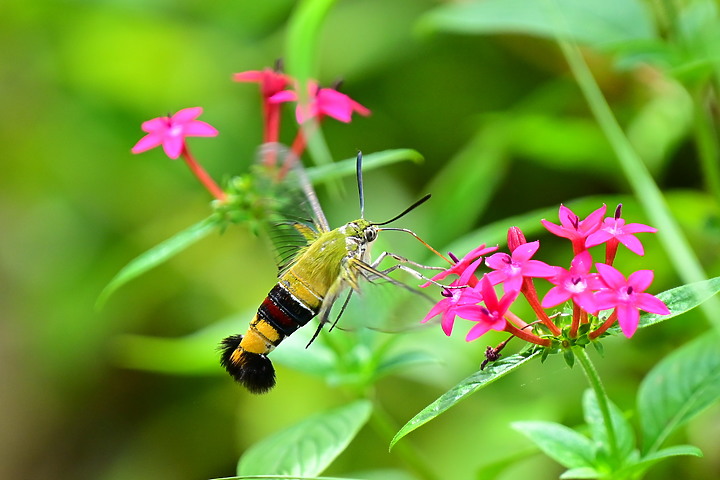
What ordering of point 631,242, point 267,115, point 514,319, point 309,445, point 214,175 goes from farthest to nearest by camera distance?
point 214,175 → point 267,115 → point 309,445 → point 514,319 → point 631,242

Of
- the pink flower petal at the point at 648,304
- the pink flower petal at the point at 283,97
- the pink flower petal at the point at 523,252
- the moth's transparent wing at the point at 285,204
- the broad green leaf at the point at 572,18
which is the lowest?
the pink flower petal at the point at 648,304

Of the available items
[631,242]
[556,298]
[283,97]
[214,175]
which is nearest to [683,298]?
[631,242]

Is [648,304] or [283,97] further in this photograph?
[283,97]

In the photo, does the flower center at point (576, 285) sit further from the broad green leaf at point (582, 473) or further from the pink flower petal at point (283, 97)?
the pink flower petal at point (283, 97)

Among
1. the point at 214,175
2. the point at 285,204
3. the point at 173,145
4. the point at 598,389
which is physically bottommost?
the point at 598,389

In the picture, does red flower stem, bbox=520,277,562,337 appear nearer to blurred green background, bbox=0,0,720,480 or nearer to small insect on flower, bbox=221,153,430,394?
small insect on flower, bbox=221,153,430,394

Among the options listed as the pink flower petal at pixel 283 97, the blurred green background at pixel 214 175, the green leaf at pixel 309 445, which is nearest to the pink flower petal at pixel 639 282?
the green leaf at pixel 309 445

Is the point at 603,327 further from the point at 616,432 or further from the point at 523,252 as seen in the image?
the point at 616,432
